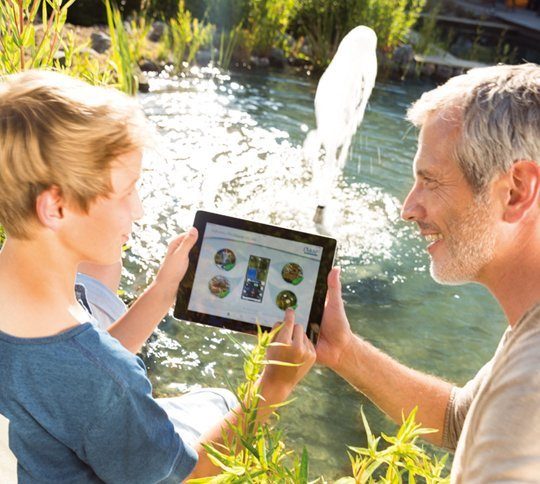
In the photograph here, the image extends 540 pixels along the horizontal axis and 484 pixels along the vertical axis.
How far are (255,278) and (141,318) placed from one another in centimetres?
34

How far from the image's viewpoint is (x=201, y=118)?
761 centimetres

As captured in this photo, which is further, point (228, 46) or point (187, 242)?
point (228, 46)

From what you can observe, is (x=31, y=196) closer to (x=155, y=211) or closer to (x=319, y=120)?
(x=155, y=211)

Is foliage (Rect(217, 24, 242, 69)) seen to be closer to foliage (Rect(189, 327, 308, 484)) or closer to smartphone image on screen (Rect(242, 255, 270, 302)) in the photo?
smartphone image on screen (Rect(242, 255, 270, 302))

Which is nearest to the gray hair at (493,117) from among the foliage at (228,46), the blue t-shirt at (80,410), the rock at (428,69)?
the blue t-shirt at (80,410)

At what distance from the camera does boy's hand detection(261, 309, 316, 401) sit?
1.87m

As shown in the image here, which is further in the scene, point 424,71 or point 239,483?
point 424,71

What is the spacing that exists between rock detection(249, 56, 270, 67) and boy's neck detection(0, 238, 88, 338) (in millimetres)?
9023

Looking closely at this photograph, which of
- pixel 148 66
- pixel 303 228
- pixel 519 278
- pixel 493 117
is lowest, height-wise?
pixel 303 228

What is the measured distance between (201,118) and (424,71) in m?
5.09

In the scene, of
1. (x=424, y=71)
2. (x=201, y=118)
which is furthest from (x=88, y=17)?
(x=424, y=71)

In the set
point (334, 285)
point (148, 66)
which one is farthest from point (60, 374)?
point (148, 66)

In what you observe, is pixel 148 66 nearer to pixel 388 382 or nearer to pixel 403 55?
pixel 403 55

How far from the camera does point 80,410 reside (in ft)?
5.15
